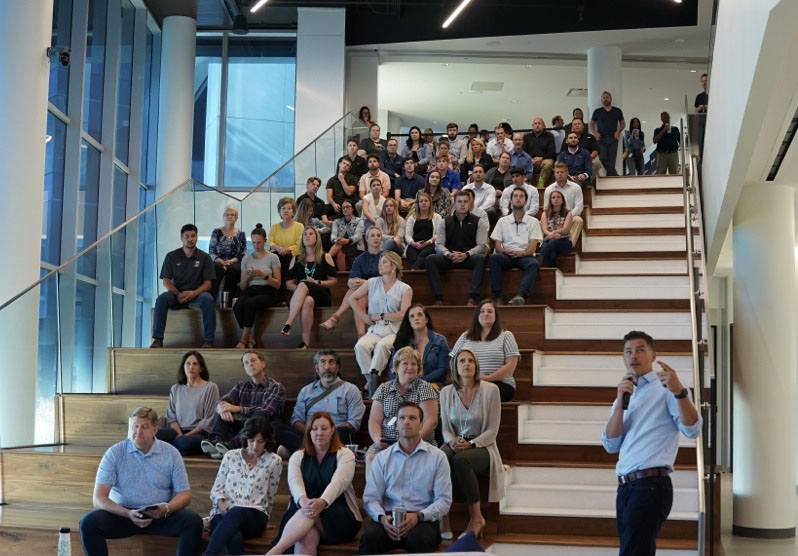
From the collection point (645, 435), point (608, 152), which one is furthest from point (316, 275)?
point (608, 152)

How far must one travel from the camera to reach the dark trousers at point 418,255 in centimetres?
938

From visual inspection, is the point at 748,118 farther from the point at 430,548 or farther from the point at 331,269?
the point at 331,269

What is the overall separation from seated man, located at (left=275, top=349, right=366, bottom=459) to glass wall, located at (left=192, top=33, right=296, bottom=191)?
10.5m

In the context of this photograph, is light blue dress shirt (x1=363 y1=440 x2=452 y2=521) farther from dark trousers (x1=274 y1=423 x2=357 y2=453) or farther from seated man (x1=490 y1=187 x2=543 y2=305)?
seated man (x1=490 y1=187 x2=543 y2=305)

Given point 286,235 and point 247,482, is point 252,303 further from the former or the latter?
point 247,482

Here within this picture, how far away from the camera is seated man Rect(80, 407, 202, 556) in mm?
6028

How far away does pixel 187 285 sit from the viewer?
349 inches

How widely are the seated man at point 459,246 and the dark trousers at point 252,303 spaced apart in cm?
138

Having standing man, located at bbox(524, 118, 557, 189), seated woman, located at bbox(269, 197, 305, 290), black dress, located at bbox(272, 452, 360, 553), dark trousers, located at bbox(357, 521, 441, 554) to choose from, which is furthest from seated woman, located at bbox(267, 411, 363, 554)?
standing man, located at bbox(524, 118, 557, 189)

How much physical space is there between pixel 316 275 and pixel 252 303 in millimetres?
675

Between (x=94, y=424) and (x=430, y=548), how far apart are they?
131 inches

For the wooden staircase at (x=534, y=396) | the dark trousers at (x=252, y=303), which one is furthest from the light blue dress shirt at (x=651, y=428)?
the dark trousers at (x=252, y=303)

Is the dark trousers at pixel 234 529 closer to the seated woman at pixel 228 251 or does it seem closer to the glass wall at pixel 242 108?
the seated woman at pixel 228 251

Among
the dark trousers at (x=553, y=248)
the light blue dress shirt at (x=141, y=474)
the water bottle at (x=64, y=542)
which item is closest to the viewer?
the water bottle at (x=64, y=542)
